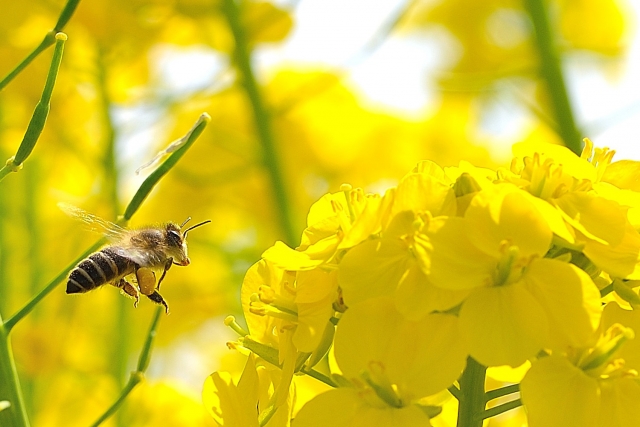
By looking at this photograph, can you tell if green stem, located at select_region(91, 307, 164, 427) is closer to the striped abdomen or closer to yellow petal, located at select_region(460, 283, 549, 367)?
the striped abdomen

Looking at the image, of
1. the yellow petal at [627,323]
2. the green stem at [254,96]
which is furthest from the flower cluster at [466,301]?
the green stem at [254,96]

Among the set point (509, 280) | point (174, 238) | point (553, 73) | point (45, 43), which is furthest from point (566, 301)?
point (553, 73)

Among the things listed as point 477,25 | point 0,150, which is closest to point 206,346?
point 0,150

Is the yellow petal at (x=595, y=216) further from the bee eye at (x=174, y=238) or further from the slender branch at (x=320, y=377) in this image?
the bee eye at (x=174, y=238)

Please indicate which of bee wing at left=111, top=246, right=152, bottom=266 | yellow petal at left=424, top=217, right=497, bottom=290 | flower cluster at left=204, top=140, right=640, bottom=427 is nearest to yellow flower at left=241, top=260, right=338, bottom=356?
flower cluster at left=204, top=140, right=640, bottom=427

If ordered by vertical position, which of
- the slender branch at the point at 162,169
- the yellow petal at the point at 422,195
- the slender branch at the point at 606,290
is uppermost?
the slender branch at the point at 162,169
